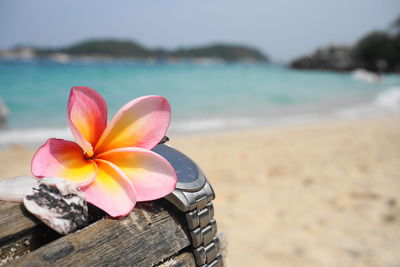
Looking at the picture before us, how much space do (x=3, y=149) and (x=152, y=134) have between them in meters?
6.61

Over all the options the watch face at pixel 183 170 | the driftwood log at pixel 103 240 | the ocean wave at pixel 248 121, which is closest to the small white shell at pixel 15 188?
the driftwood log at pixel 103 240

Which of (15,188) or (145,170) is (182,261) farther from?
(15,188)

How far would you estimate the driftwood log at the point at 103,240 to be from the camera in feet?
2.24

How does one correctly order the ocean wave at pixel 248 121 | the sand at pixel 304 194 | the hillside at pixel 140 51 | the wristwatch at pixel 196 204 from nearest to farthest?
1. the wristwatch at pixel 196 204
2. the sand at pixel 304 194
3. the ocean wave at pixel 248 121
4. the hillside at pixel 140 51

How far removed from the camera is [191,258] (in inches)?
37.1

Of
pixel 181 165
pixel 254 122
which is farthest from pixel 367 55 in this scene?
pixel 181 165

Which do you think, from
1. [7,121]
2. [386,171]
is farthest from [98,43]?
[386,171]

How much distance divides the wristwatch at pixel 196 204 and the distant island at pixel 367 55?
52.0 meters

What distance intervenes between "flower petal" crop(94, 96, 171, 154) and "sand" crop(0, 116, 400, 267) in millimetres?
2072

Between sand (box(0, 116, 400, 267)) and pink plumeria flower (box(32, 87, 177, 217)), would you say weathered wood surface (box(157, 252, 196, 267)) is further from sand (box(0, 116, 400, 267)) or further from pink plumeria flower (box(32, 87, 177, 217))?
sand (box(0, 116, 400, 267))

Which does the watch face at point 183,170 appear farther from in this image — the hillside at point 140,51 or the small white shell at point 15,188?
the hillside at point 140,51

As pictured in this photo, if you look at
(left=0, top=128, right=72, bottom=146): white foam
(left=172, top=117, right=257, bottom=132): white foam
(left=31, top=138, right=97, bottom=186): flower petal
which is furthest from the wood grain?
(left=172, top=117, right=257, bottom=132): white foam

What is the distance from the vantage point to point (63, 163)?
2.76ft

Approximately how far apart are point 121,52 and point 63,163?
83415 millimetres
